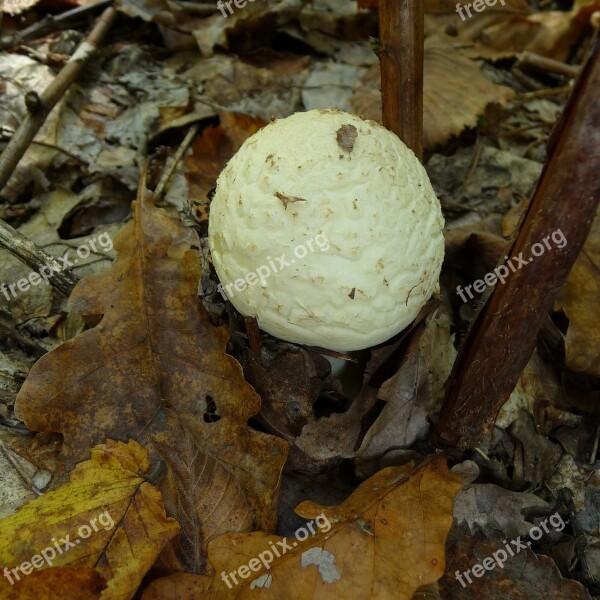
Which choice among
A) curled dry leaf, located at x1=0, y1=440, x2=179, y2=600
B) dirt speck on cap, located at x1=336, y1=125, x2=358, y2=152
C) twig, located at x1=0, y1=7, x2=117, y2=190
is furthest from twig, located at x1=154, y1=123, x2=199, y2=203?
curled dry leaf, located at x1=0, y1=440, x2=179, y2=600

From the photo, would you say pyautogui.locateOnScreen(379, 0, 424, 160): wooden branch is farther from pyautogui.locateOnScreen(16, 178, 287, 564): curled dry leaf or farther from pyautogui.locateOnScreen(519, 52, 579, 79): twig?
pyautogui.locateOnScreen(519, 52, 579, 79): twig

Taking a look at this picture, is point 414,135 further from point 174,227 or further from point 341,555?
point 341,555

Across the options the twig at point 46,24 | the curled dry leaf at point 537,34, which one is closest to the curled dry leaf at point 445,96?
the curled dry leaf at point 537,34

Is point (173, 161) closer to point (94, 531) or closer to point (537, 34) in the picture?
point (94, 531)

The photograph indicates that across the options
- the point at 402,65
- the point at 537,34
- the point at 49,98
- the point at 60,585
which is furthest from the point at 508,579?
the point at 537,34

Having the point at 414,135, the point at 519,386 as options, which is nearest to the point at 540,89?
the point at 414,135

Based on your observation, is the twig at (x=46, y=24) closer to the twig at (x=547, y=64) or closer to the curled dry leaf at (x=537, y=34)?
the curled dry leaf at (x=537, y=34)
